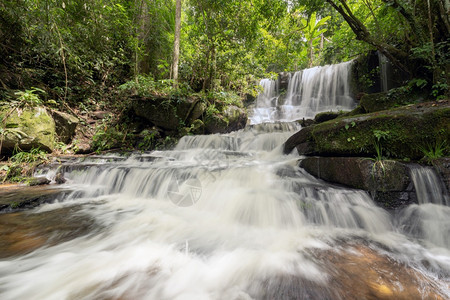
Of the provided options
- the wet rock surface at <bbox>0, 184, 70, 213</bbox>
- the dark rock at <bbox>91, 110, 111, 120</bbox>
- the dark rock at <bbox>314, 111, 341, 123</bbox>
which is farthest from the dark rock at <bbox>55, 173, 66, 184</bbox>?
the dark rock at <bbox>314, 111, 341, 123</bbox>

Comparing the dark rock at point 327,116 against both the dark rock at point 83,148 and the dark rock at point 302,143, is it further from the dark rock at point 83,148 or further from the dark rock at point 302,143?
the dark rock at point 83,148

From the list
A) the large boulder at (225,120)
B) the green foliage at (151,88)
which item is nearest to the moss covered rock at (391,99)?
the large boulder at (225,120)

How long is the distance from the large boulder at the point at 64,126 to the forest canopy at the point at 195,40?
40.1 inches

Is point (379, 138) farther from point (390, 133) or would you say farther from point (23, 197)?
point (23, 197)

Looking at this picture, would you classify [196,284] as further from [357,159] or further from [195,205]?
[357,159]

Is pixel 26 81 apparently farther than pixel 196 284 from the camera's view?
Yes

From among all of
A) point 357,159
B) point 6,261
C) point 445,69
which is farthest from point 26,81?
point 445,69

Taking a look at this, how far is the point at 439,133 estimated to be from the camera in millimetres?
2445

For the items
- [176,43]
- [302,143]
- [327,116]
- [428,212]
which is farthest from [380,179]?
[176,43]

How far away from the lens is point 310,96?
1041cm

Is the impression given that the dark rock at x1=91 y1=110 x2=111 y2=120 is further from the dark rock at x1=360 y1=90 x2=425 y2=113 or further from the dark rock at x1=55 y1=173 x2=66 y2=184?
the dark rock at x1=360 y1=90 x2=425 y2=113

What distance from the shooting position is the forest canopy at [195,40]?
4.18 m

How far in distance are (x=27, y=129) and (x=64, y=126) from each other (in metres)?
1.24

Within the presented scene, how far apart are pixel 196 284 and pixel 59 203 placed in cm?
276
